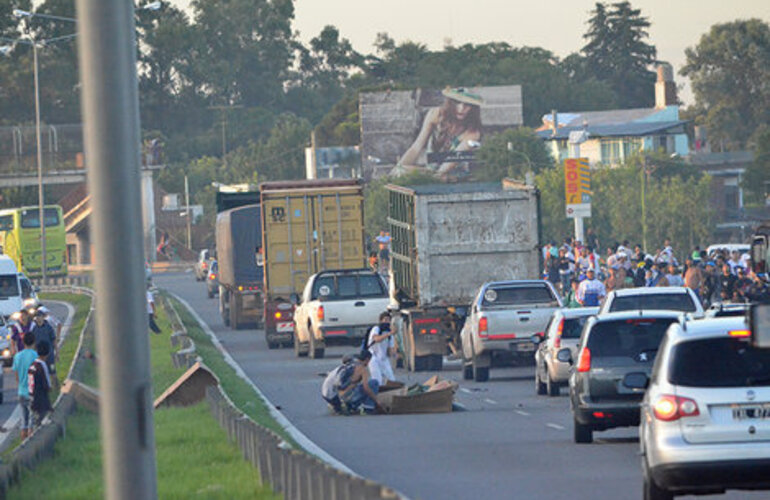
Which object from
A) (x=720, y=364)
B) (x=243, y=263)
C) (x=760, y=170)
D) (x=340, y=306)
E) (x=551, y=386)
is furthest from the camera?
(x=760, y=170)

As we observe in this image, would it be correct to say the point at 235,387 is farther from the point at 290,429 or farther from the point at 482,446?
the point at 482,446

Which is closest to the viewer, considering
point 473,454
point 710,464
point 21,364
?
point 710,464

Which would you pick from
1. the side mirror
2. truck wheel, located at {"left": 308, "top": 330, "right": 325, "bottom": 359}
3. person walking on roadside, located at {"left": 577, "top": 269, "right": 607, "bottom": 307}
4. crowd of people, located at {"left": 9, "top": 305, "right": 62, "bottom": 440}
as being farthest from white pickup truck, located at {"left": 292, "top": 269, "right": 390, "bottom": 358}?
the side mirror

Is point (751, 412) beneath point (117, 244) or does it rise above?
beneath

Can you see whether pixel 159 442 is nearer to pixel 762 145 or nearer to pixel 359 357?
pixel 359 357

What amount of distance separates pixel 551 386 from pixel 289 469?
46.2 ft

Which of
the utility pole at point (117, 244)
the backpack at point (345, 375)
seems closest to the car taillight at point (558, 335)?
the backpack at point (345, 375)

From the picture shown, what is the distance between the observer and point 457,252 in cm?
3434

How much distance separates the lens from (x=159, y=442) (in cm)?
2123

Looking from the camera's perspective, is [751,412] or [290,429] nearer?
[751,412]

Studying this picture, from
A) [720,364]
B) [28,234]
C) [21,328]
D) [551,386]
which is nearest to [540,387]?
[551,386]

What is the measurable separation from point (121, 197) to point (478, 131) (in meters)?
131

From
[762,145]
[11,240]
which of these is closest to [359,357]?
[11,240]

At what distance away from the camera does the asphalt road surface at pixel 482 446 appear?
16.5m
